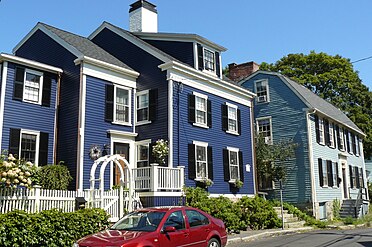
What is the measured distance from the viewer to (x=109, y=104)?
712 inches

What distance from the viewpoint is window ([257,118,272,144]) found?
27.4m

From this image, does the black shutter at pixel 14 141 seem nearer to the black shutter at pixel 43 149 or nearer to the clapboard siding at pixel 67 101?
the black shutter at pixel 43 149

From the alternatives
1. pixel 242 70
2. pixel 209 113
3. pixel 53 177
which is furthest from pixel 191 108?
pixel 242 70

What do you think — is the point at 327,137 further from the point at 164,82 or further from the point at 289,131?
the point at 164,82

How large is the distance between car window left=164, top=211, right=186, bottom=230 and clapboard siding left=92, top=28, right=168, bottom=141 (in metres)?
8.91

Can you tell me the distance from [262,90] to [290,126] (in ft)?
11.4

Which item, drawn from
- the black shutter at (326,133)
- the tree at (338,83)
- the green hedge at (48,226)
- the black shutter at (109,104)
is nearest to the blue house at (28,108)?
the black shutter at (109,104)

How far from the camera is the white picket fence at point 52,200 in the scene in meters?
11.6

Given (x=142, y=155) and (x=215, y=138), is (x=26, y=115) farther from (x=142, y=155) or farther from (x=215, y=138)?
(x=215, y=138)

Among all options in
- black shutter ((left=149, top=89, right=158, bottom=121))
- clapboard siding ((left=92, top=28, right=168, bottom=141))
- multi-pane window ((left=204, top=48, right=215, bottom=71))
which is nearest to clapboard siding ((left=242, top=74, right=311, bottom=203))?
multi-pane window ((left=204, top=48, right=215, bottom=71))

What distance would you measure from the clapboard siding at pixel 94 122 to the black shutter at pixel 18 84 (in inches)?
107

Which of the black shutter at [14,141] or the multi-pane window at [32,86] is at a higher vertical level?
the multi-pane window at [32,86]

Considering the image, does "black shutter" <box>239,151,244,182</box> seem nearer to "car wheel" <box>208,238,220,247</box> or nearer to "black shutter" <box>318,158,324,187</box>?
"black shutter" <box>318,158,324,187</box>

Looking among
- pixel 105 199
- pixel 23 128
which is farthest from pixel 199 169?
pixel 23 128
